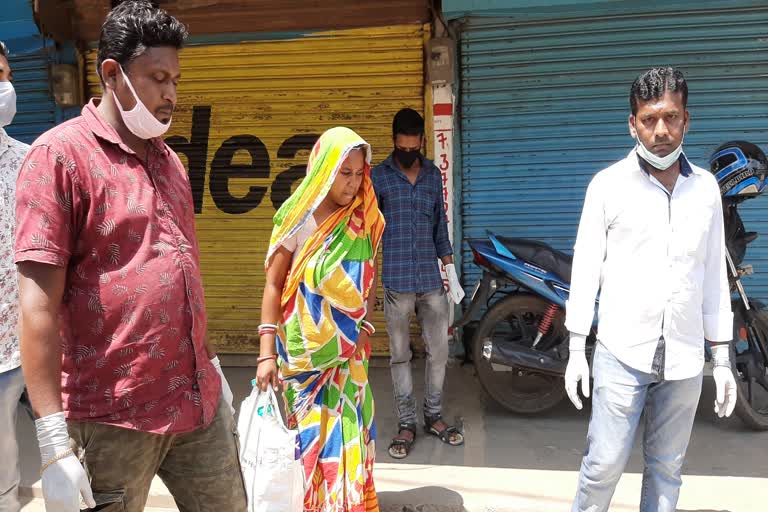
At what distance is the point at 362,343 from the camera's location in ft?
10.4

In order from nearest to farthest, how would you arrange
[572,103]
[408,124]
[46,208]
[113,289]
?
1. [46,208]
2. [113,289]
3. [408,124]
4. [572,103]

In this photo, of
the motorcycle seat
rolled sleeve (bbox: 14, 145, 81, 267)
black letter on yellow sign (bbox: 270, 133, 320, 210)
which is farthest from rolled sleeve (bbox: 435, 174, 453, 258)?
rolled sleeve (bbox: 14, 145, 81, 267)

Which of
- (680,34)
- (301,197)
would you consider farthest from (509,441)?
(680,34)

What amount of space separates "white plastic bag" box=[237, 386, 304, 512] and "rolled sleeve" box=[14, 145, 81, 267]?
4.26ft

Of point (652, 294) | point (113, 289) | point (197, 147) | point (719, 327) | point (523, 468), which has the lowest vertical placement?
point (523, 468)

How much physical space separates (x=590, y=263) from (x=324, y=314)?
1149 mm

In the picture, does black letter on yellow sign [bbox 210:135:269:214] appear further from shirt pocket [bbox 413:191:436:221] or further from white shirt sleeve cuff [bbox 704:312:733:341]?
white shirt sleeve cuff [bbox 704:312:733:341]

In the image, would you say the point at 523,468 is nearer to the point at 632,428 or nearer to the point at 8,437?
the point at 632,428

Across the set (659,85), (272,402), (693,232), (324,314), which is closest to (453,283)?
(324,314)

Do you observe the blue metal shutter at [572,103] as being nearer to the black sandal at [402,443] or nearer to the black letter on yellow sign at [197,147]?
the black sandal at [402,443]

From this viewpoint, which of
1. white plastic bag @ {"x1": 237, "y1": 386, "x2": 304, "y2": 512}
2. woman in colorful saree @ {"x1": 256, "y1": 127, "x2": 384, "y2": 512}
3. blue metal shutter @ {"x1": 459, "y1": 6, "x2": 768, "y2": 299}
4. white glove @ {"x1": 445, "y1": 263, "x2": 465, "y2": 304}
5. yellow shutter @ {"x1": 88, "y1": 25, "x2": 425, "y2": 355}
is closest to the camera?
white plastic bag @ {"x1": 237, "y1": 386, "x2": 304, "y2": 512}

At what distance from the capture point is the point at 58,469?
1.73 m

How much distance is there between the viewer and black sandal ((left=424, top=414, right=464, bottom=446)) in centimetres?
427

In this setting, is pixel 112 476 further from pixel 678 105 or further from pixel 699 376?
pixel 678 105
